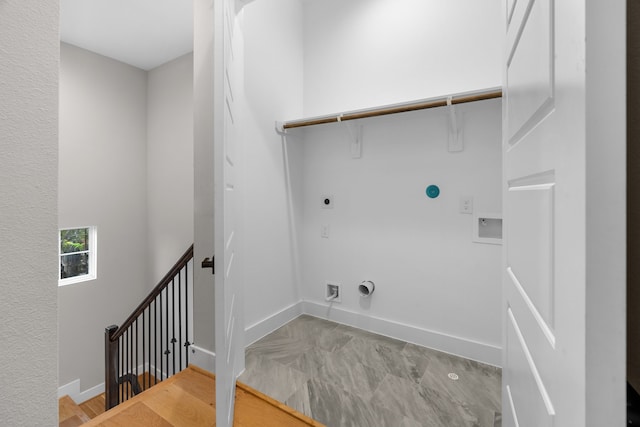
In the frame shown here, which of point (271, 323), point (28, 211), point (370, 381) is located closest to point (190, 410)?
point (271, 323)

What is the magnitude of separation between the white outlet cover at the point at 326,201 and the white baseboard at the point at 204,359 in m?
1.38

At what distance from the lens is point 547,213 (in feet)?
1.61

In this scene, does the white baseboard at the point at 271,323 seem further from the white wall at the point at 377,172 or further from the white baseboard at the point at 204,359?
the white baseboard at the point at 204,359

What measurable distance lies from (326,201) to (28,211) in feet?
6.70

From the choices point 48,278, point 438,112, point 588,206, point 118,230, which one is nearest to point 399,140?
point 438,112

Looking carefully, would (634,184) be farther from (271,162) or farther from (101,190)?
(101,190)

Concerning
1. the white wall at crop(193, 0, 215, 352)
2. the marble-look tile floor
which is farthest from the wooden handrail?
the marble-look tile floor

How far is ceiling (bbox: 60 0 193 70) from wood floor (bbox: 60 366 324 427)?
113 inches

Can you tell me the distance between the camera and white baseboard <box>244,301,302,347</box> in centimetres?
201

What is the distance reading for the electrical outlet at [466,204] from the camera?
1875 millimetres

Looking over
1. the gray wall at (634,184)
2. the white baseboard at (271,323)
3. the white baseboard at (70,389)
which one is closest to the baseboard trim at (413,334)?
the white baseboard at (271,323)

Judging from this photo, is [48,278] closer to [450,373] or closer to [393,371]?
[393,371]

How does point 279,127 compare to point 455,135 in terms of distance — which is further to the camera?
point 279,127

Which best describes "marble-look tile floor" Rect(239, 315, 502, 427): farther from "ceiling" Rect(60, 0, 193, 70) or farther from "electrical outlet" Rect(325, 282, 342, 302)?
"ceiling" Rect(60, 0, 193, 70)
